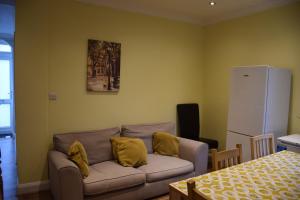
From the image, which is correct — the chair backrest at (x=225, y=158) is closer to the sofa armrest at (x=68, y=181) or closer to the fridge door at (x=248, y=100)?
the fridge door at (x=248, y=100)

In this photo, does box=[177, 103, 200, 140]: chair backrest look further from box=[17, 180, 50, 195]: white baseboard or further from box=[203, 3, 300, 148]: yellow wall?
box=[17, 180, 50, 195]: white baseboard

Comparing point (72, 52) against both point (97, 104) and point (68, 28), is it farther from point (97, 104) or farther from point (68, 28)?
point (97, 104)

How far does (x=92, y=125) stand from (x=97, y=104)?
32cm

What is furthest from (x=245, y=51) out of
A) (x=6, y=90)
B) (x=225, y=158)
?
(x=6, y=90)

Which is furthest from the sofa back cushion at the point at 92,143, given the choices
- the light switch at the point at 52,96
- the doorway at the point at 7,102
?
the doorway at the point at 7,102

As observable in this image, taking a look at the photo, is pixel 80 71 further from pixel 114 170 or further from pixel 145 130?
pixel 114 170

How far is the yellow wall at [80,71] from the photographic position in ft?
9.66

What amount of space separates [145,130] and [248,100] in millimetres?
1569

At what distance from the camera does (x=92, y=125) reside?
3.44 metres

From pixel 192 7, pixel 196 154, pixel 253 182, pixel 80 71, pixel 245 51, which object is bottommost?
pixel 196 154

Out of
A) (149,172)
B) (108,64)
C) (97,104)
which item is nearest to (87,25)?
(108,64)

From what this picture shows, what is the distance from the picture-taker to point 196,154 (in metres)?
3.25

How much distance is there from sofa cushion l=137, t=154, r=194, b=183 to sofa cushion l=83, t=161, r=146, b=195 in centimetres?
13

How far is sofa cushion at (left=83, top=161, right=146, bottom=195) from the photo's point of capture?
8.02ft
